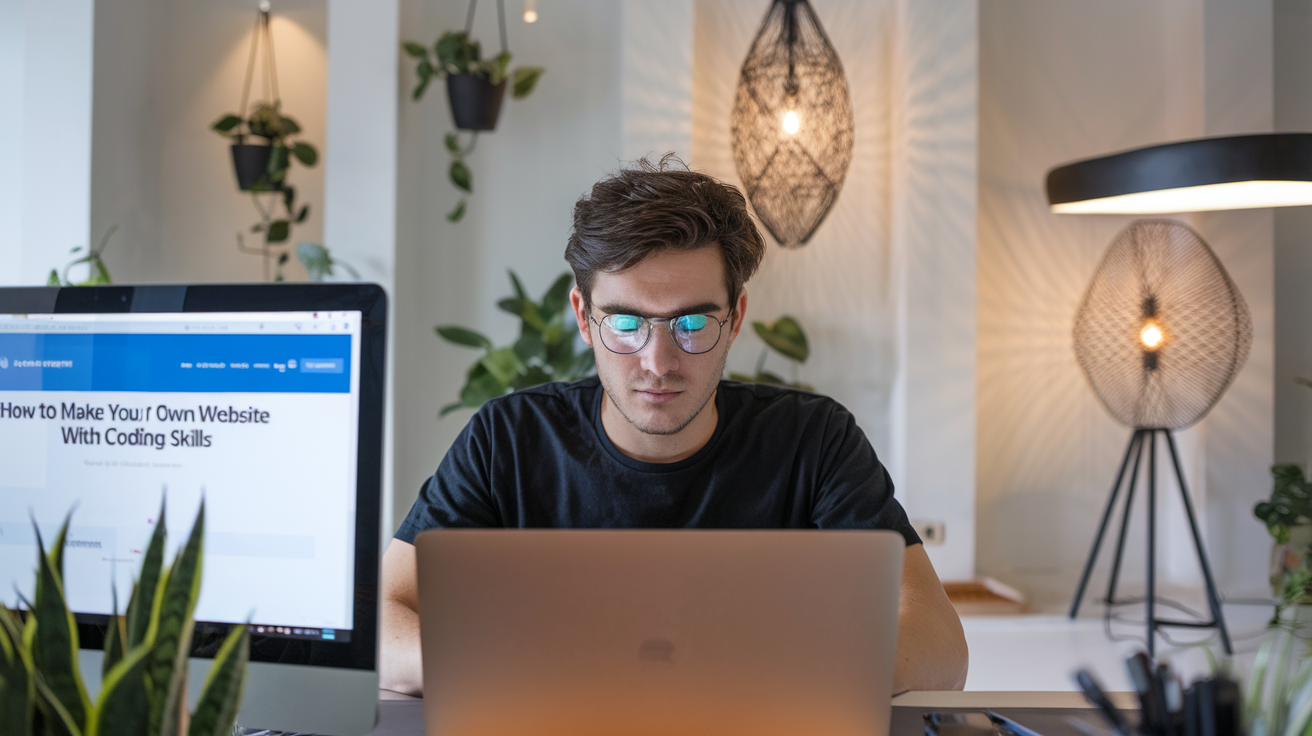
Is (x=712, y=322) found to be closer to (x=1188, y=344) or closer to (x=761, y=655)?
(x=761, y=655)

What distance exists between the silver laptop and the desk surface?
0.25 m

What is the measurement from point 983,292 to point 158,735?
10.8 ft

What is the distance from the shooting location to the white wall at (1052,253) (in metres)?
3.35

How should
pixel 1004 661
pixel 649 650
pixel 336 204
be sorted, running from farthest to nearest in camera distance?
pixel 336 204, pixel 1004 661, pixel 649 650

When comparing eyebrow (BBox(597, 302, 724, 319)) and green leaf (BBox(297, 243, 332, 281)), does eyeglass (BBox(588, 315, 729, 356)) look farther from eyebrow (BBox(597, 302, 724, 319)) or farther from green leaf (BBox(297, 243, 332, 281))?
green leaf (BBox(297, 243, 332, 281))

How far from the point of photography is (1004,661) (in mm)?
2492

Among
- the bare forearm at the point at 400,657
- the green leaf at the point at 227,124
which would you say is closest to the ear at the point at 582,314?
the bare forearm at the point at 400,657

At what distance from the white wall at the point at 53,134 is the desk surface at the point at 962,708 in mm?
2608

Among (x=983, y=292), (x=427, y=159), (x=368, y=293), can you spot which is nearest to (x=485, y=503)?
(x=368, y=293)

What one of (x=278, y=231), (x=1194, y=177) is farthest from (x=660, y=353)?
(x=278, y=231)

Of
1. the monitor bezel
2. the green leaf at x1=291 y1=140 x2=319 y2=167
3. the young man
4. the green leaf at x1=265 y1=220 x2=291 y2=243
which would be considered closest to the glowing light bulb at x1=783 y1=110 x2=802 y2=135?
the young man

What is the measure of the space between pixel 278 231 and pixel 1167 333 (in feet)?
10.1

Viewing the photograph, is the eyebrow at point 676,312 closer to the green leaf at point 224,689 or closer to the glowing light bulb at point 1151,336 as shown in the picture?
the green leaf at point 224,689

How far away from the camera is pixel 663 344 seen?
4.37 ft
